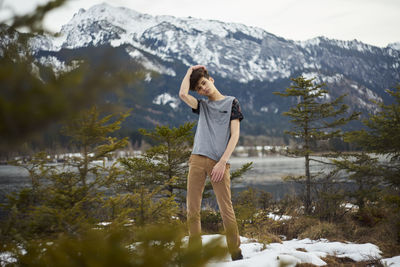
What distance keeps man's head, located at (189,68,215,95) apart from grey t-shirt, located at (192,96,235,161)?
6.0 inches

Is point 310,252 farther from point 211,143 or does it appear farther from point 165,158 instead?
point 165,158

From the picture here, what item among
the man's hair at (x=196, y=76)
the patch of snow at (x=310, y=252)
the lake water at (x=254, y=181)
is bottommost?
the lake water at (x=254, y=181)

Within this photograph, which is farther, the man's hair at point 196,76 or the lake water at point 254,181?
the lake water at point 254,181

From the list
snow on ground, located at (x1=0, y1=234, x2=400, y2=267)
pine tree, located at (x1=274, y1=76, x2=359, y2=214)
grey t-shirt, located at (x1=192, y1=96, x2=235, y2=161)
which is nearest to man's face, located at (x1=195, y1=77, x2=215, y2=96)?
grey t-shirt, located at (x1=192, y1=96, x2=235, y2=161)

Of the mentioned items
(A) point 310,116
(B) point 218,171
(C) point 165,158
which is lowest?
(C) point 165,158

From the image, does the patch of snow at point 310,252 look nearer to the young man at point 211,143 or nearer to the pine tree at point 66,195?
the young man at point 211,143

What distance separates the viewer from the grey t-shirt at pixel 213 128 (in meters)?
2.73

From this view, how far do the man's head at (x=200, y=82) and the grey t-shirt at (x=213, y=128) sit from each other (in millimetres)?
153

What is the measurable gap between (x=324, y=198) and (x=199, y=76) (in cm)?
712

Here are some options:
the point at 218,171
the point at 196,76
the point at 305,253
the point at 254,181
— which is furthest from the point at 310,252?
the point at 254,181

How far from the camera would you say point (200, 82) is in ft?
9.07

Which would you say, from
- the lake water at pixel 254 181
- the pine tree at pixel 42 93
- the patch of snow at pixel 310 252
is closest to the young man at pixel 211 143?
the patch of snow at pixel 310 252

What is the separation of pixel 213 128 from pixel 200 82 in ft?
1.60

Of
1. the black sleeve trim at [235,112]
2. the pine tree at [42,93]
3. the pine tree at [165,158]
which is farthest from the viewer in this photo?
the pine tree at [165,158]
